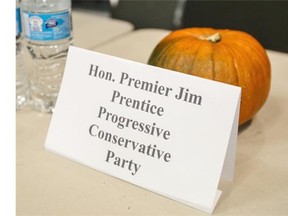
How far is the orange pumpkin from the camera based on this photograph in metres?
0.68

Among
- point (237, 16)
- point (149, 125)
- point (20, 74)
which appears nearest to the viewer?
point (149, 125)

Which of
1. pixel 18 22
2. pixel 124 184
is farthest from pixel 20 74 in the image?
pixel 124 184

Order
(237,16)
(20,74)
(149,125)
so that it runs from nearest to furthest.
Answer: (149,125) < (20,74) < (237,16)

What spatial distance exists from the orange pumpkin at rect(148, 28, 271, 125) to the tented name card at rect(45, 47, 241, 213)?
11 cm

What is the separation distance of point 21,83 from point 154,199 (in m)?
0.45

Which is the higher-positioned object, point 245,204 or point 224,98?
point 224,98

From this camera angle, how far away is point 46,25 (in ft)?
2.40

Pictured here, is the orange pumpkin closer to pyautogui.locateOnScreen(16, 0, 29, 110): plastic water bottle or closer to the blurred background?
pyautogui.locateOnScreen(16, 0, 29, 110): plastic water bottle

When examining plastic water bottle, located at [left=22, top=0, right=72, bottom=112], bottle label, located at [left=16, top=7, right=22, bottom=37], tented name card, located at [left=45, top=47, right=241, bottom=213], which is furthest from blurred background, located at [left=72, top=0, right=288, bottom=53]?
tented name card, located at [left=45, top=47, right=241, bottom=213]

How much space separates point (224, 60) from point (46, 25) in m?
0.31

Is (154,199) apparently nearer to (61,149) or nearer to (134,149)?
(134,149)

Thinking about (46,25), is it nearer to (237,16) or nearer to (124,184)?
(124,184)
